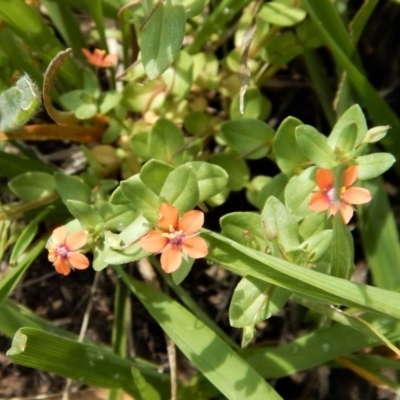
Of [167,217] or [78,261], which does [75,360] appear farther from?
[167,217]

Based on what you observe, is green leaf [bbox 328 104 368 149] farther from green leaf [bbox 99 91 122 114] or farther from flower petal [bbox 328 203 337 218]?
green leaf [bbox 99 91 122 114]

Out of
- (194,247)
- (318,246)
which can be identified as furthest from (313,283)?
(194,247)

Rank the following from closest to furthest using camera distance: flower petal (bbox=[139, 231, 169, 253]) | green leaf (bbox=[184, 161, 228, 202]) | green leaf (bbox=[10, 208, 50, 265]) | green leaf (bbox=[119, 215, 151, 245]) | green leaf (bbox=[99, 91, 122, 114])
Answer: flower petal (bbox=[139, 231, 169, 253]) < green leaf (bbox=[119, 215, 151, 245]) < green leaf (bbox=[184, 161, 228, 202]) < green leaf (bbox=[10, 208, 50, 265]) < green leaf (bbox=[99, 91, 122, 114])

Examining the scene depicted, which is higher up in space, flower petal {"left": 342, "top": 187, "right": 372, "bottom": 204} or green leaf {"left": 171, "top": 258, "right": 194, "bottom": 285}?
flower petal {"left": 342, "top": 187, "right": 372, "bottom": 204}

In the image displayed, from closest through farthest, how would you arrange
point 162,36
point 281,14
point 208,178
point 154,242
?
1. point 154,242
2. point 162,36
3. point 208,178
4. point 281,14

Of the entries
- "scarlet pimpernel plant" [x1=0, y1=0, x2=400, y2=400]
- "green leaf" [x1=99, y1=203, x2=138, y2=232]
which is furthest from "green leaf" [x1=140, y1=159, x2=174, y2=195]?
"green leaf" [x1=99, y1=203, x2=138, y2=232]

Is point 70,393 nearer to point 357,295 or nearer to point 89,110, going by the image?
point 89,110

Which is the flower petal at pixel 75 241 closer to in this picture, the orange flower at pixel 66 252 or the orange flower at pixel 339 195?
the orange flower at pixel 66 252
